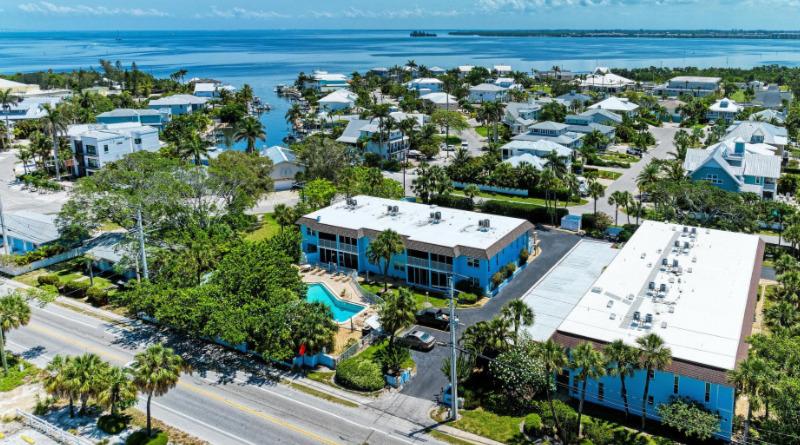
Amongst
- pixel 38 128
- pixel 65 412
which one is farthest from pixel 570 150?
pixel 38 128

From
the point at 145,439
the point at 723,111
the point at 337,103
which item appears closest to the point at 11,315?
the point at 145,439

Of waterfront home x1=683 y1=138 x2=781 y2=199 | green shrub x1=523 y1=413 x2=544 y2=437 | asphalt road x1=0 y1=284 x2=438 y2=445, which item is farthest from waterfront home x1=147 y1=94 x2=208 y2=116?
green shrub x1=523 y1=413 x2=544 y2=437

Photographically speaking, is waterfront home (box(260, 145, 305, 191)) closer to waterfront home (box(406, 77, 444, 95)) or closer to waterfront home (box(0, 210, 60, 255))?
waterfront home (box(0, 210, 60, 255))

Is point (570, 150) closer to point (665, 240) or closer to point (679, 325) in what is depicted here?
point (665, 240)

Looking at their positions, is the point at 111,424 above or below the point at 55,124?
below

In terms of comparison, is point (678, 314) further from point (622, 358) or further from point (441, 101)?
point (441, 101)

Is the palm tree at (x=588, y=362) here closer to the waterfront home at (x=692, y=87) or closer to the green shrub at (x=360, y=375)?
the green shrub at (x=360, y=375)

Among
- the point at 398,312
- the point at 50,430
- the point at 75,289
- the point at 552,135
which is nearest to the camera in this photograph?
the point at 50,430
